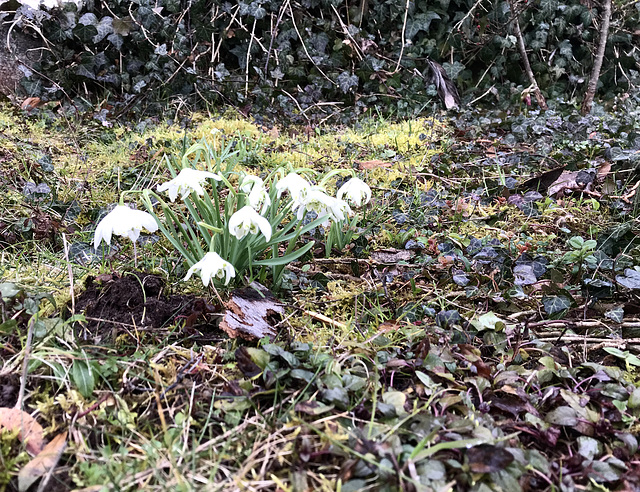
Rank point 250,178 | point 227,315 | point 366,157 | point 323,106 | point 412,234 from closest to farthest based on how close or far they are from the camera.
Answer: point 227,315, point 250,178, point 412,234, point 366,157, point 323,106

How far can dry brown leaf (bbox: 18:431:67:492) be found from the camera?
84cm

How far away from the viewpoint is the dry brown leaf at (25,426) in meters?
0.91

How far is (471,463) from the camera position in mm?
857

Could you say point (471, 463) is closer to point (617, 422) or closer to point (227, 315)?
point (617, 422)

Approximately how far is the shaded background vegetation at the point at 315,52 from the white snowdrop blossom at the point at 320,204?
2.28 meters

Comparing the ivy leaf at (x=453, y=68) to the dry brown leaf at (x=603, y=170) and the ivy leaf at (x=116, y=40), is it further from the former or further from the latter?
the ivy leaf at (x=116, y=40)

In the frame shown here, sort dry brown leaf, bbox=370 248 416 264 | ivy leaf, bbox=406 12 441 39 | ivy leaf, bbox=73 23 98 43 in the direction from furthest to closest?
ivy leaf, bbox=406 12 441 39 → ivy leaf, bbox=73 23 98 43 → dry brown leaf, bbox=370 248 416 264

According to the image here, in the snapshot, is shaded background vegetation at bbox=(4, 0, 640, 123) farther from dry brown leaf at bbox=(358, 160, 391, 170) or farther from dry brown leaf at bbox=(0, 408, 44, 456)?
dry brown leaf at bbox=(0, 408, 44, 456)

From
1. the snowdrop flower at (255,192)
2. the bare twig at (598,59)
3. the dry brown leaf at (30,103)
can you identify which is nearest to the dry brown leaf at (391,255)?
the snowdrop flower at (255,192)

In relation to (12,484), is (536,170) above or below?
below

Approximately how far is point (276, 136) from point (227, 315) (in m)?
2.11

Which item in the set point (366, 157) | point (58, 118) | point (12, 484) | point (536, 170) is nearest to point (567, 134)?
point (536, 170)

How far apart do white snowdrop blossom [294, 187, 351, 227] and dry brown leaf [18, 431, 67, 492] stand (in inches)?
30.9

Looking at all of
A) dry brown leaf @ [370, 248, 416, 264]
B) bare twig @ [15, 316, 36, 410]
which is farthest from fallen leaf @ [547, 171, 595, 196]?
bare twig @ [15, 316, 36, 410]
